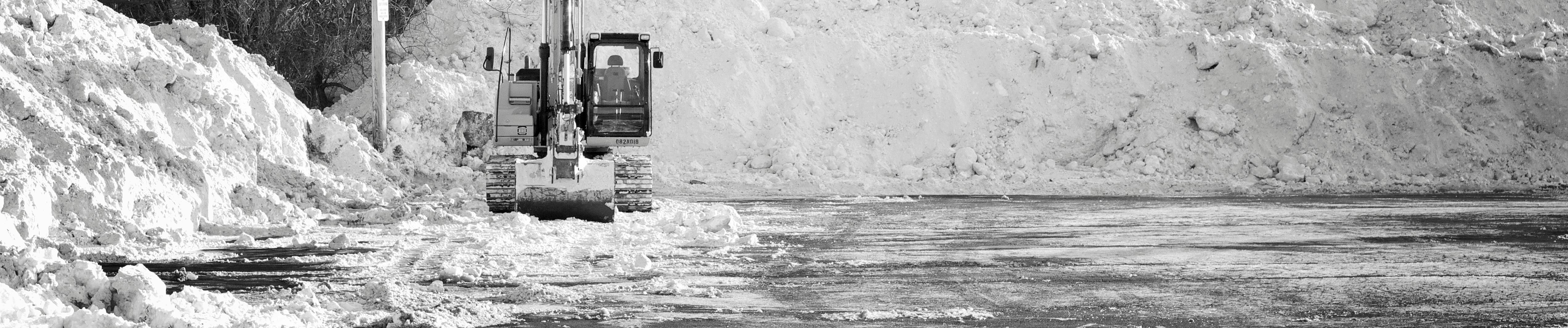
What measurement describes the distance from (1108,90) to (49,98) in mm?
15495

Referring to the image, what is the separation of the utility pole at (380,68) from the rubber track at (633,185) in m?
4.77

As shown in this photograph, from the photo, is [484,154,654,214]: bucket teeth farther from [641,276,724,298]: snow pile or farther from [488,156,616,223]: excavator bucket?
[641,276,724,298]: snow pile

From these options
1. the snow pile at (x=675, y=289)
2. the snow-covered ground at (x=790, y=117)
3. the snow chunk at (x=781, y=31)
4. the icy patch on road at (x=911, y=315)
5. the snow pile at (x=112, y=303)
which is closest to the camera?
the snow pile at (x=112, y=303)

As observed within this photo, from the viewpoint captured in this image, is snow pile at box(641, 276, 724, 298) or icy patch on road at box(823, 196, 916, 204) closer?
snow pile at box(641, 276, 724, 298)

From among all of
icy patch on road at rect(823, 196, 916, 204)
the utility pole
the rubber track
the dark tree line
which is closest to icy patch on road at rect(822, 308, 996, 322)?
the rubber track

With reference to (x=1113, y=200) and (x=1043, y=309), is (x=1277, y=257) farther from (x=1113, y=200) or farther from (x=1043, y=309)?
(x=1113, y=200)

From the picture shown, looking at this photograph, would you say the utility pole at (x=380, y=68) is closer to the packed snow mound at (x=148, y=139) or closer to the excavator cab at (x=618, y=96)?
the packed snow mound at (x=148, y=139)

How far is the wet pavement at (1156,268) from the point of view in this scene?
6.71 meters

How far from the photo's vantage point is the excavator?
1201 centimetres

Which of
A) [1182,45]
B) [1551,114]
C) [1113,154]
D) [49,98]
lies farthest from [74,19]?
[1551,114]

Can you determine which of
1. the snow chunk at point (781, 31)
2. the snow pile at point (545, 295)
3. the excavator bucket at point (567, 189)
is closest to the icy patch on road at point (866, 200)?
the excavator bucket at point (567, 189)

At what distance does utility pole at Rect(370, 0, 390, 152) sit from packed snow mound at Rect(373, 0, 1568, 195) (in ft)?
11.1

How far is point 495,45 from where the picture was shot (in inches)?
890

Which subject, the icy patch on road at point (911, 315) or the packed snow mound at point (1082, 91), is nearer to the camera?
the icy patch on road at point (911, 315)
